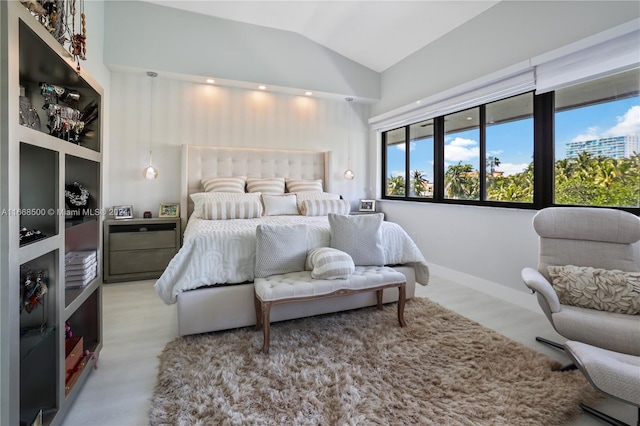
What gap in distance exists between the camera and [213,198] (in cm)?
346

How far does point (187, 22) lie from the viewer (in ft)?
12.1

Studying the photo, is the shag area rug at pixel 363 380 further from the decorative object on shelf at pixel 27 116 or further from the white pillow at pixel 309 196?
the white pillow at pixel 309 196

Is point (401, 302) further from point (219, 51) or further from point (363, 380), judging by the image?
point (219, 51)

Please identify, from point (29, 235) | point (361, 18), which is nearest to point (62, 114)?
point (29, 235)

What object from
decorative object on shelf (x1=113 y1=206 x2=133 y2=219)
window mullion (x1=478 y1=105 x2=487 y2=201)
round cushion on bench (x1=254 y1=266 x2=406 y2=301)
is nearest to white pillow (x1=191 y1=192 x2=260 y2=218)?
decorative object on shelf (x1=113 y1=206 x2=133 y2=219)

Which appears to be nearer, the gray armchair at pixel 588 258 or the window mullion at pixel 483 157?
the gray armchair at pixel 588 258

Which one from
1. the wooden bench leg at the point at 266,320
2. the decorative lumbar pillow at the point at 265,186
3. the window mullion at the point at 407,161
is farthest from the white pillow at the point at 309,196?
the wooden bench leg at the point at 266,320

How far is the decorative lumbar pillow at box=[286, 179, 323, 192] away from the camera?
14.0ft

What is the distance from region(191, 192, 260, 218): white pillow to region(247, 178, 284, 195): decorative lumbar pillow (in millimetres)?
410

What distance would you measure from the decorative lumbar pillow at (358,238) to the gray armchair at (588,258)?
103cm

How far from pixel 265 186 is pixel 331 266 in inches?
90.9

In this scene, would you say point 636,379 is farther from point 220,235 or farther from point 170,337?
point 170,337

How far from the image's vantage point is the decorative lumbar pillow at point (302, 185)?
4277 mm

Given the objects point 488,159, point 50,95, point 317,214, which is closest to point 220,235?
point 50,95
